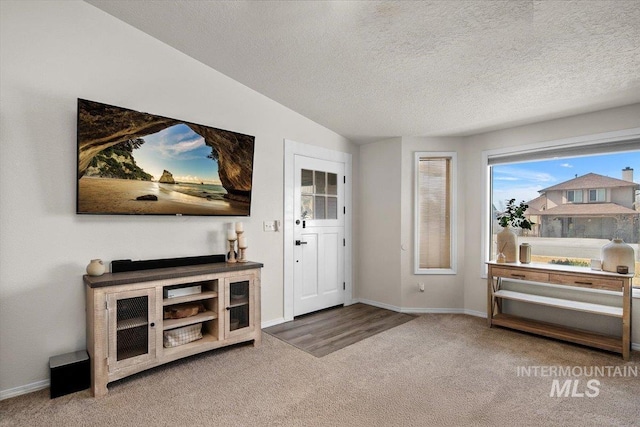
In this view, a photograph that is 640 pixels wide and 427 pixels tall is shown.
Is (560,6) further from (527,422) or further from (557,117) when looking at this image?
(527,422)

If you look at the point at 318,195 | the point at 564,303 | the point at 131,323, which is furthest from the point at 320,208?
the point at 564,303

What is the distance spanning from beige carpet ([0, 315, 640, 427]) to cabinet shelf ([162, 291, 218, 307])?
1.84 feet

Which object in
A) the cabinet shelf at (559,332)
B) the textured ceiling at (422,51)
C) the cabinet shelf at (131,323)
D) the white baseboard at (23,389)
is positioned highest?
the textured ceiling at (422,51)

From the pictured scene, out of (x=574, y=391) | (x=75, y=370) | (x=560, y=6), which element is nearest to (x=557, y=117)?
(x=560, y=6)

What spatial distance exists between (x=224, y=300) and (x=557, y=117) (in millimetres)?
3972

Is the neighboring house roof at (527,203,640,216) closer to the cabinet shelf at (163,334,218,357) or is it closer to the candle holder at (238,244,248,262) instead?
the candle holder at (238,244,248,262)

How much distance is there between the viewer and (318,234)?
441 centimetres

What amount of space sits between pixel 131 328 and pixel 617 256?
435 cm

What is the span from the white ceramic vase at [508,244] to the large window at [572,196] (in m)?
0.26

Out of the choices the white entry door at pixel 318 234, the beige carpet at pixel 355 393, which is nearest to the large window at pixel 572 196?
the beige carpet at pixel 355 393

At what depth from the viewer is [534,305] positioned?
3.79 meters

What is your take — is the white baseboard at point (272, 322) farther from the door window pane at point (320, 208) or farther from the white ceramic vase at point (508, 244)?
the white ceramic vase at point (508, 244)

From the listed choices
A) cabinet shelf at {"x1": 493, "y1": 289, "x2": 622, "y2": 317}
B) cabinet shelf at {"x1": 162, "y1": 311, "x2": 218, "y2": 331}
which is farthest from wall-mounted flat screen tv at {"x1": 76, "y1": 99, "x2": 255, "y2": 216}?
cabinet shelf at {"x1": 493, "y1": 289, "x2": 622, "y2": 317}

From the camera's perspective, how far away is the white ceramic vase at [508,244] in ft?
12.6
